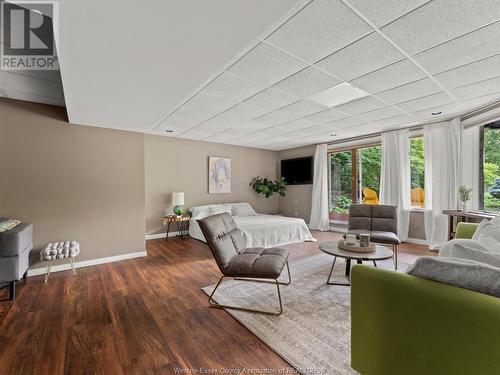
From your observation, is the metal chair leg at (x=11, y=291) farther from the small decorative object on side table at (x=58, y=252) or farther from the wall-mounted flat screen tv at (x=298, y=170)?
the wall-mounted flat screen tv at (x=298, y=170)

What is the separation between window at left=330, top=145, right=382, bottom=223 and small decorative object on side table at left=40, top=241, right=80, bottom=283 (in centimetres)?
561

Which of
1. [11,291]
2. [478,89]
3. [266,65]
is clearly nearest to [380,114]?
[478,89]

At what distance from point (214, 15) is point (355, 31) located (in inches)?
41.1

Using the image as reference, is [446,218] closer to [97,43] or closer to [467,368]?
[467,368]

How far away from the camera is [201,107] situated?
320 centimetres

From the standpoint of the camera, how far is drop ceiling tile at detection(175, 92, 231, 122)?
288cm

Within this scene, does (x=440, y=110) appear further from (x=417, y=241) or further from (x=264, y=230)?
(x=264, y=230)

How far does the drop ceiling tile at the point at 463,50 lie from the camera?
5.69ft

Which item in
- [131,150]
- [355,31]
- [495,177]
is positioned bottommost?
[495,177]

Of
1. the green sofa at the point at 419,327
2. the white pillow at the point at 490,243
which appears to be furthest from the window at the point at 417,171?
the green sofa at the point at 419,327

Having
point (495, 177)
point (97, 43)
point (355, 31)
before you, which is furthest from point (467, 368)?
point (495, 177)

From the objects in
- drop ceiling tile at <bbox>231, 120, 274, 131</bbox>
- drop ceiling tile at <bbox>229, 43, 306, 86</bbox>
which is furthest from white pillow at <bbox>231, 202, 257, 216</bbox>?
drop ceiling tile at <bbox>229, 43, 306, 86</bbox>

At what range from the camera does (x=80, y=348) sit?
167 centimetres

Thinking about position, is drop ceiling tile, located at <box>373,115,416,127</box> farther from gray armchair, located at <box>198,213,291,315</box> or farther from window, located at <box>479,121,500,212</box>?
gray armchair, located at <box>198,213,291,315</box>
